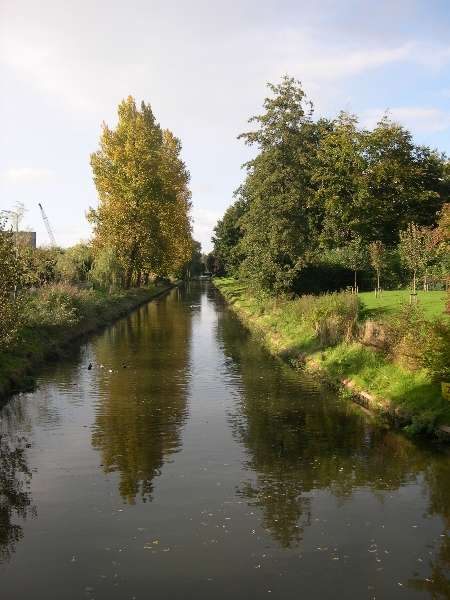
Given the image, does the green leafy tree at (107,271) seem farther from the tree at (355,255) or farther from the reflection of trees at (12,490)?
the reflection of trees at (12,490)

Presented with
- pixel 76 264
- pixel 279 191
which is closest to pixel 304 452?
pixel 279 191

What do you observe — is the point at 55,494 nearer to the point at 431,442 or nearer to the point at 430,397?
the point at 431,442

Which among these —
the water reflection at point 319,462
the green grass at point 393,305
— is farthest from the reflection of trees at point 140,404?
the green grass at point 393,305

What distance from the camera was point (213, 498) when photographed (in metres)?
12.9

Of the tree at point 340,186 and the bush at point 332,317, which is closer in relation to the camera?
the bush at point 332,317

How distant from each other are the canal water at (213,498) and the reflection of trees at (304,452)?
56 millimetres

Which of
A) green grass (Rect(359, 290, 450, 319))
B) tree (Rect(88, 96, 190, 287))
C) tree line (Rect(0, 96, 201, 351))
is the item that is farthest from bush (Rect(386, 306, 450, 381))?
tree (Rect(88, 96, 190, 287))

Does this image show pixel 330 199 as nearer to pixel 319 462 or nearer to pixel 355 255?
pixel 355 255

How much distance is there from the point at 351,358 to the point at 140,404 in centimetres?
943

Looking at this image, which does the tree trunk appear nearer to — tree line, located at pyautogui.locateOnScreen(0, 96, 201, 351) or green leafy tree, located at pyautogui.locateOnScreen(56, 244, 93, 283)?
tree line, located at pyautogui.locateOnScreen(0, 96, 201, 351)

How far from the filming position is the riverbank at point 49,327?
77.4 ft

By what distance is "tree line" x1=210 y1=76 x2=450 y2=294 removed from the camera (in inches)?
1688

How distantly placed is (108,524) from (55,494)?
84.2 inches

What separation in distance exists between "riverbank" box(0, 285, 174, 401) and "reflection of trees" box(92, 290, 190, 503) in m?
2.13
